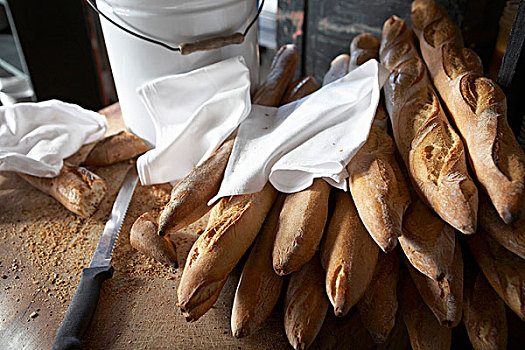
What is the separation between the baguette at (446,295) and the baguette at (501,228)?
80 millimetres

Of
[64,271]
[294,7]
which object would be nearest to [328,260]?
[64,271]

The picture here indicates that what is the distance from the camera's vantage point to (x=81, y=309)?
65 cm

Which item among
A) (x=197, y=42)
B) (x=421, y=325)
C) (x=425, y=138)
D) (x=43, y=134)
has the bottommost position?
(x=421, y=325)

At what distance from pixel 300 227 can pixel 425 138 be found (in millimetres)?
287

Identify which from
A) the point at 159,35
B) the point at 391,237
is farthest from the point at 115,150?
the point at 391,237

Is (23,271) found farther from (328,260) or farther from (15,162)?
(328,260)

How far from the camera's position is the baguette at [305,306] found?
1.99 ft

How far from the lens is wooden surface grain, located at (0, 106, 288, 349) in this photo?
650 millimetres

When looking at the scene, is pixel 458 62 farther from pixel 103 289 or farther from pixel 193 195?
pixel 103 289

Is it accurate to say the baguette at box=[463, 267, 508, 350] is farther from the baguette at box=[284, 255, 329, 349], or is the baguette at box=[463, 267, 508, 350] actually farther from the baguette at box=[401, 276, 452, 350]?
the baguette at box=[284, 255, 329, 349]

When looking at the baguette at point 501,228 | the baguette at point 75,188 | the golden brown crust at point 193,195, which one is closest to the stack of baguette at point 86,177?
the baguette at point 75,188

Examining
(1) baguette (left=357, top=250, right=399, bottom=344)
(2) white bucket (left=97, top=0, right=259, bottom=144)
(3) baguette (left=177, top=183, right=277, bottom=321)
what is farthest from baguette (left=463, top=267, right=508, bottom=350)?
(2) white bucket (left=97, top=0, right=259, bottom=144)

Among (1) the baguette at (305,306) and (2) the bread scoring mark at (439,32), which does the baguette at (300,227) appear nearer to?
(1) the baguette at (305,306)

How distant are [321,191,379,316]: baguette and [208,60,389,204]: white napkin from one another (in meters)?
0.08
